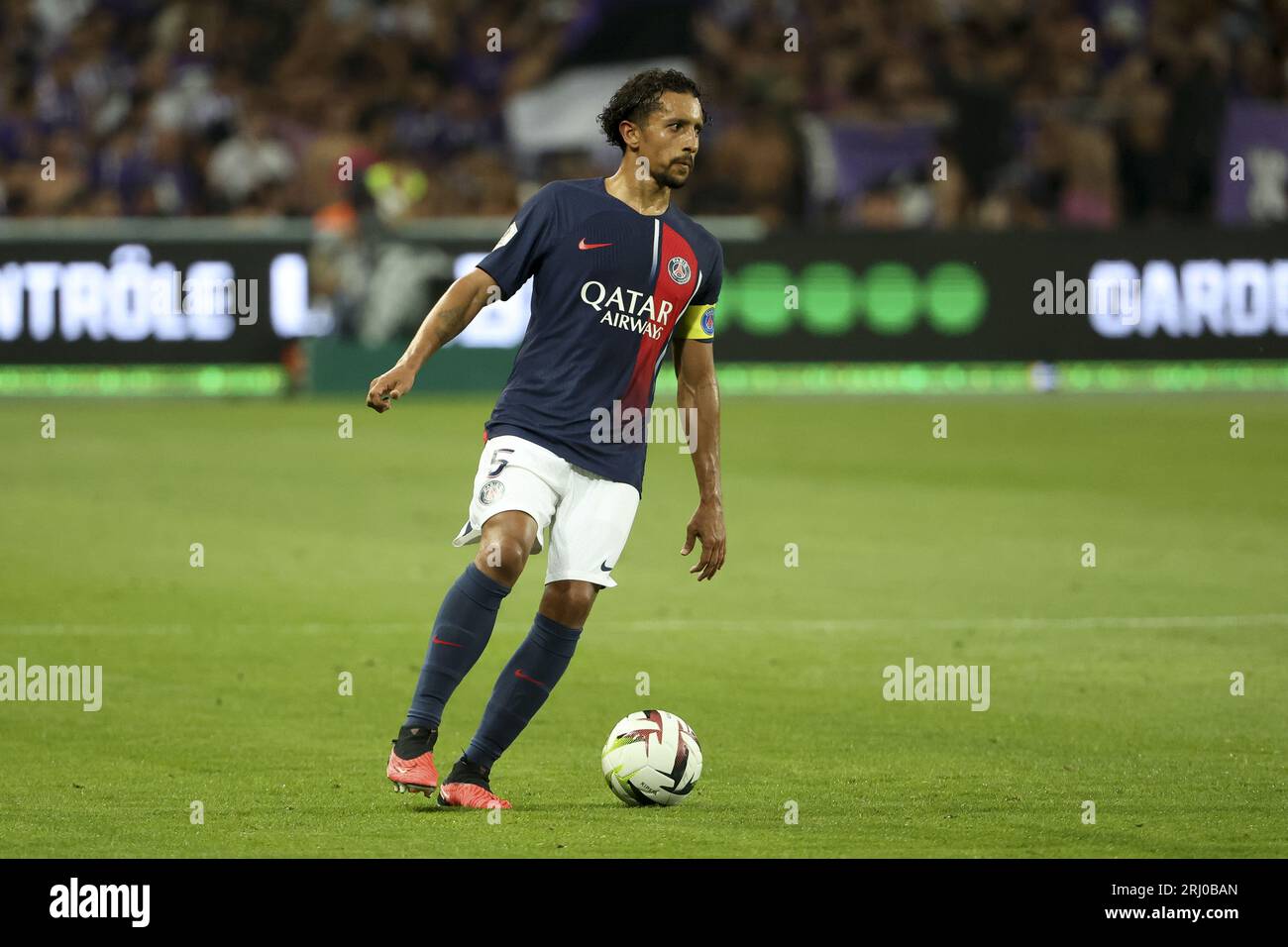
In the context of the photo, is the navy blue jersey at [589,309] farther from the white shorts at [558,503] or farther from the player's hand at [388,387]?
the player's hand at [388,387]

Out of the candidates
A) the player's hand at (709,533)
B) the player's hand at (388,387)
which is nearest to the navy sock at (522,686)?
the player's hand at (709,533)

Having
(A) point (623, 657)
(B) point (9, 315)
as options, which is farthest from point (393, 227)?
(A) point (623, 657)

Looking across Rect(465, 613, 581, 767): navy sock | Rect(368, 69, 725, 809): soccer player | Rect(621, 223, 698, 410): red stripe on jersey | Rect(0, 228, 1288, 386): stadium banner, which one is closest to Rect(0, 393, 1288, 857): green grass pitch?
Rect(465, 613, 581, 767): navy sock

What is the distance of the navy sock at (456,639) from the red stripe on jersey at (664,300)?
2.43 feet

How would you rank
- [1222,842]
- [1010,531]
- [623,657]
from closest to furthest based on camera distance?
1. [1222,842]
2. [623,657]
3. [1010,531]

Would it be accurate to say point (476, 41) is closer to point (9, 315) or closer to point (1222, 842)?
point (9, 315)

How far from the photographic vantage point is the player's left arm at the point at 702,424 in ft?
23.3

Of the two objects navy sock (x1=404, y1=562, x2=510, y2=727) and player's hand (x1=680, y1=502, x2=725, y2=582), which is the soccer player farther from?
player's hand (x1=680, y1=502, x2=725, y2=582)

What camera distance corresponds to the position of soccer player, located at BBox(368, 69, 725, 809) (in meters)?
6.80

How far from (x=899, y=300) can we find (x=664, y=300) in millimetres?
16421

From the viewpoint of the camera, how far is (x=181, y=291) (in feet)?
74.1

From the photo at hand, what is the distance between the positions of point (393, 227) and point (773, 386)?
4.31 m

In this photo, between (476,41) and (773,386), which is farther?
(476,41)
